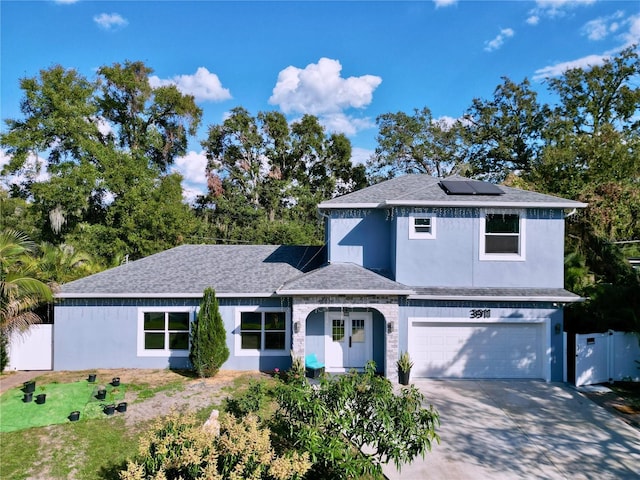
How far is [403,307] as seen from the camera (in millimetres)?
12195

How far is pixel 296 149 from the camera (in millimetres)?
37938

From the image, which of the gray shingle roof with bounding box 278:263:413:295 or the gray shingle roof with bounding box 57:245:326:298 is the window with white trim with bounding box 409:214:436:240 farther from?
the gray shingle roof with bounding box 57:245:326:298

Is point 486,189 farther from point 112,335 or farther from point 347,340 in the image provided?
point 112,335

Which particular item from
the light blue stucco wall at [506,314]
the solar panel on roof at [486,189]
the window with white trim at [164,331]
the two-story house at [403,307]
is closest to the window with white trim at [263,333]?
the two-story house at [403,307]

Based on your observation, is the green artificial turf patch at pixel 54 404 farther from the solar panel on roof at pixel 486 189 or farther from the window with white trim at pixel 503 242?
the solar panel on roof at pixel 486 189

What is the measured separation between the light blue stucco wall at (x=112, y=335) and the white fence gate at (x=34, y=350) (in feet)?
0.91

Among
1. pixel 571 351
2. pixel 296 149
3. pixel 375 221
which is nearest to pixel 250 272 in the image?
pixel 375 221

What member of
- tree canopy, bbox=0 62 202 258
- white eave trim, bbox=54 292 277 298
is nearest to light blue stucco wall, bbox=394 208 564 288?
white eave trim, bbox=54 292 277 298

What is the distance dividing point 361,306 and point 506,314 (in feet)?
15.4

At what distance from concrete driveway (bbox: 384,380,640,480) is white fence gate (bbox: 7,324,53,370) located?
39.0 feet

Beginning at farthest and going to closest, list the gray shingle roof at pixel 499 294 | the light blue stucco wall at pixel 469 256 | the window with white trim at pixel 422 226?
the window with white trim at pixel 422 226
the light blue stucco wall at pixel 469 256
the gray shingle roof at pixel 499 294

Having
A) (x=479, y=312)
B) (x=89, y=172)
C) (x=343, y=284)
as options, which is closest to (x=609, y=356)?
(x=479, y=312)

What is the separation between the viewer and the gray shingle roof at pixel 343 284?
11750 mm

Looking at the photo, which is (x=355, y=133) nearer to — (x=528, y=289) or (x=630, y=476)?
(x=528, y=289)
